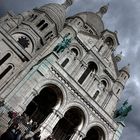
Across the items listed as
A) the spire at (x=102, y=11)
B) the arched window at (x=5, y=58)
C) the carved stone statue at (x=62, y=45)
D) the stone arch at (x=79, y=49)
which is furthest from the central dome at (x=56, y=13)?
the spire at (x=102, y=11)

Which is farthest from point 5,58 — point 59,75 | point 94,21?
point 94,21

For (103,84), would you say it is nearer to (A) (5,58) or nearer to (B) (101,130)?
(B) (101,130)

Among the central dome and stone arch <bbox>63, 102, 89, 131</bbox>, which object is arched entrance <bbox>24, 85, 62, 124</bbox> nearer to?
stone arch <bbox>63, 102, 89, 131</bbox>

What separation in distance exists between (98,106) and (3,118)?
11.7 m

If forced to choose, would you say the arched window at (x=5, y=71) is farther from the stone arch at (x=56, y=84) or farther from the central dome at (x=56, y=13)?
the central dome at (x=56, y=13)

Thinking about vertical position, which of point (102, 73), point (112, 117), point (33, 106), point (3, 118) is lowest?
point (3, 118)

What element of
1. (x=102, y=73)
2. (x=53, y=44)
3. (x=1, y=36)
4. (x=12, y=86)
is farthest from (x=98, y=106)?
(x=1, y=36)

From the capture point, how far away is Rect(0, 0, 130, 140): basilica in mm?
27891

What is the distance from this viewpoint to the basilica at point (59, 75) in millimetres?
27891

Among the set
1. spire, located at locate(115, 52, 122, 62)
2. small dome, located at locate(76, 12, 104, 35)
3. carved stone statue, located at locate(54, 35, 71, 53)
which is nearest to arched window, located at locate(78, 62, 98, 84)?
carved stone statue, located at locate(54, 35, 71, 53)

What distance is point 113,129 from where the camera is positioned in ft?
108

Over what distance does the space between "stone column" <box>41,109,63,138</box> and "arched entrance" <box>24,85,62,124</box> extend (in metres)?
1.37

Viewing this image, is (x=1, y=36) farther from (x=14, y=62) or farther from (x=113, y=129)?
(x=113, y=129)

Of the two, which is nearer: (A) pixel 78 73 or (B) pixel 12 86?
(B) pixel 12 86
